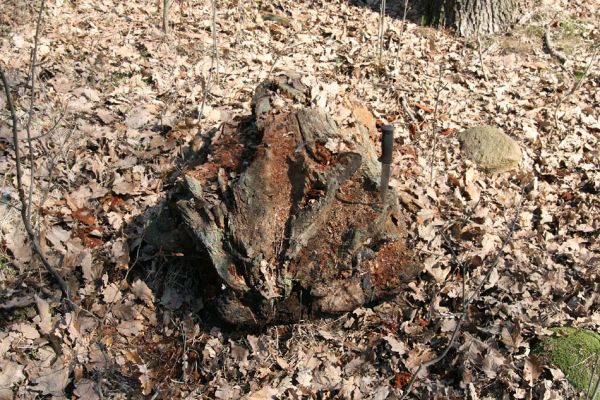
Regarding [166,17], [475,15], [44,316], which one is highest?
[475,15]

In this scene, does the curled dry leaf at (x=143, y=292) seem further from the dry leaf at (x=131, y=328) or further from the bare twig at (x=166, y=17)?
the bare twig at (x=166, y=17)

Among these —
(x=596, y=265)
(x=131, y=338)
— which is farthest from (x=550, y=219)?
(x=131, y=338)

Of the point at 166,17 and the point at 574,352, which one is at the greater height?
the point at 166,17

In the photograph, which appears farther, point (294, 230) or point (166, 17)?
point (166, 17)

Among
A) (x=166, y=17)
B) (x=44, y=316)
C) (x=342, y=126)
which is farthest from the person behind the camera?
(x=166, y=17)

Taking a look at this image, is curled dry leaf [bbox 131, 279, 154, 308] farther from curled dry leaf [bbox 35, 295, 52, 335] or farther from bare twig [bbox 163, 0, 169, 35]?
bare twig [bbox 163, 0, 169, 35]

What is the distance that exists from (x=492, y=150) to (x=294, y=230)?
9.26ft

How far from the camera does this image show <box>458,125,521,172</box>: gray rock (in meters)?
5.57

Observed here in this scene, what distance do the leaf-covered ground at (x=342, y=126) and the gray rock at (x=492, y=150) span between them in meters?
0.13

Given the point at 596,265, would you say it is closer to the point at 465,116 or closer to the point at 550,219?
the point at 550,219

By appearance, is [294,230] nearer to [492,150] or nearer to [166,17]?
[492,150]

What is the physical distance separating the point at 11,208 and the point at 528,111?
222 inches

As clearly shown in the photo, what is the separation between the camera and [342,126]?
464 cm

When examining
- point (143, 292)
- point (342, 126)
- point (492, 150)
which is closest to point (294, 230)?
point (342, 126)
